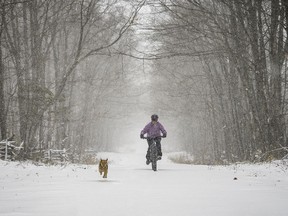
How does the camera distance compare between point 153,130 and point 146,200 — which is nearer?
point 146,200

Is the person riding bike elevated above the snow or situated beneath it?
elevated above

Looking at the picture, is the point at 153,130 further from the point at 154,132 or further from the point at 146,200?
the point at 146,200

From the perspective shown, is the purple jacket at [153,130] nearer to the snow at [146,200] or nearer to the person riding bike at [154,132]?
the person riding bike at [154,132]

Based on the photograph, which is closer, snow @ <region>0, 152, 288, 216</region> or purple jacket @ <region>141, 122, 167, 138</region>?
snow @ <region>0, 152, 288, 216</region>

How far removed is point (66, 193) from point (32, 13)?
1179 centimetres

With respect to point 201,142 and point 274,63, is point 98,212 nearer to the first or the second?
point 274,63

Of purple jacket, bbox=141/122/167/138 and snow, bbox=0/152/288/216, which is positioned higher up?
purple jacket, bbox=141/122/167/138

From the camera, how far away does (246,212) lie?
15.7 feet

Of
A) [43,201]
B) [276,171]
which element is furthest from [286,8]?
[43,201]

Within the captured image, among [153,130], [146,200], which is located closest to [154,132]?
[153,130]

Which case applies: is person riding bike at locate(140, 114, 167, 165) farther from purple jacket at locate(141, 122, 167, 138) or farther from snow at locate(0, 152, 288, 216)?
snow at locate(0, 152, 288, 216)

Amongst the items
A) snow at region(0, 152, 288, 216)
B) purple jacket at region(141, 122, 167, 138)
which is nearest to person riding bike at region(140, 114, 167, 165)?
purple jacket at region(141, 122, 167, 138)

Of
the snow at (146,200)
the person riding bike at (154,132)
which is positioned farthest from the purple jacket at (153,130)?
the snow at (146,200)

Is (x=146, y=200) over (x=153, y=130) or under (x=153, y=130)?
under
